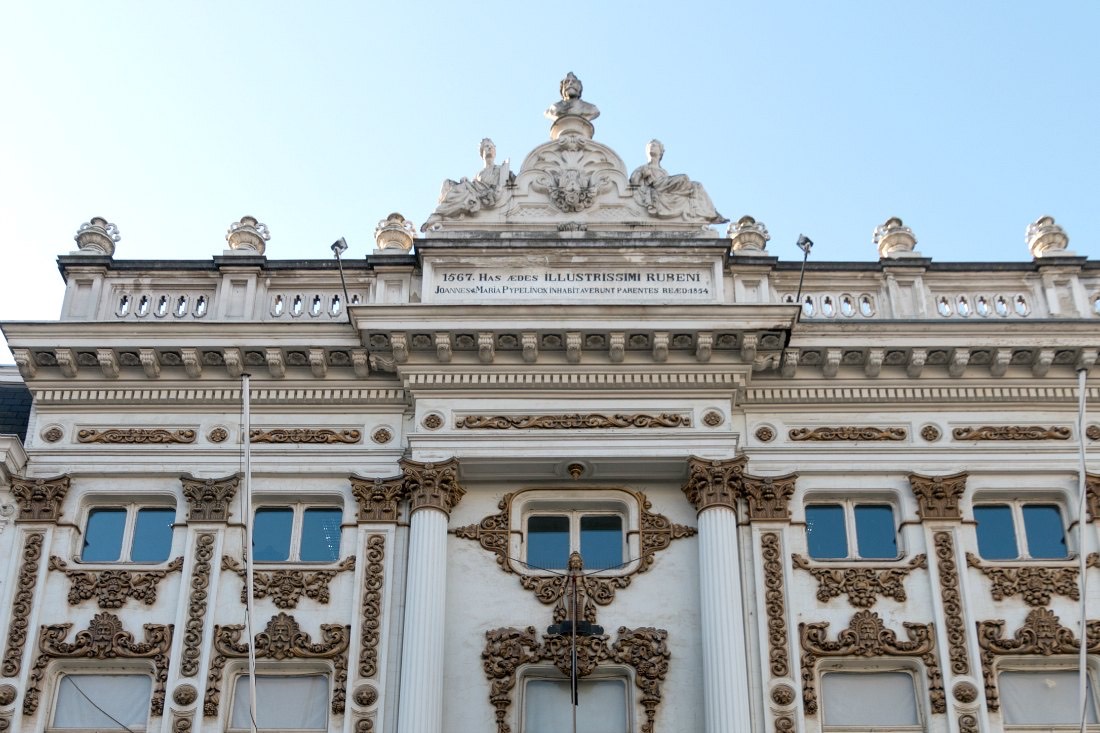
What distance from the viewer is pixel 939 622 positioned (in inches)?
897

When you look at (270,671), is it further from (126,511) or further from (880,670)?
(880,670)

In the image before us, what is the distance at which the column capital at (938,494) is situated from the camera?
2381 cm

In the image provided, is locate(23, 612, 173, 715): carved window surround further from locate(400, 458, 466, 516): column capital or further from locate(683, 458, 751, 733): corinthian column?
locate(683, 458, 751, 733): corinthian column

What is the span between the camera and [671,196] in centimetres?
A: 2697

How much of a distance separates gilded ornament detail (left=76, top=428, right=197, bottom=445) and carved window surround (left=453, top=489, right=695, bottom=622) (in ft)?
15.5

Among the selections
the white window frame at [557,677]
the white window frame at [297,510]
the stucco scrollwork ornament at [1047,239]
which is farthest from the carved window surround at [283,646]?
the stucco scrollwork ornament at [1047,239]

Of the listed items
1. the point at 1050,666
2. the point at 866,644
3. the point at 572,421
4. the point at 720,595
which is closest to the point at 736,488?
the point at 720,595

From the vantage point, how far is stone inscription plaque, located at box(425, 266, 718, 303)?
84.1 feet

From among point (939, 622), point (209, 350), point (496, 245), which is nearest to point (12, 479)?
point (209, 350)

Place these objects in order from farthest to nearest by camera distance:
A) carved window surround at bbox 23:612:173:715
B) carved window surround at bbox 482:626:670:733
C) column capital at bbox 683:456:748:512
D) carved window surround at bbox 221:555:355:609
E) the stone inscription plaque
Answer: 1. the stone inscription plaque
2. column capital at bbox 683:456:748:512
3. carved window surround at bbox 221:555:355:609
4. carved window surround at bbox 23:612:173:715
5. carved window surround at bbox 482:626:670:733

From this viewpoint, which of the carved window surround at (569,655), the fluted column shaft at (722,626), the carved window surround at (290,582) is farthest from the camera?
the carved window surround at (290,582)

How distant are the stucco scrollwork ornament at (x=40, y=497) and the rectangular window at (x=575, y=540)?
7381mm

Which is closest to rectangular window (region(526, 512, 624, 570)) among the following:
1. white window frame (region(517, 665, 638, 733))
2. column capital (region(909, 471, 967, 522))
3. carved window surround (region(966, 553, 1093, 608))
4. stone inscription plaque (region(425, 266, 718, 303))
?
white window frame (region(517, 665, 638, 733))

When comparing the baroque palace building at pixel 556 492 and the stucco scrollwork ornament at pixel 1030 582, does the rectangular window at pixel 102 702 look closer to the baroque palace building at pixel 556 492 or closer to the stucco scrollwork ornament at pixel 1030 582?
the baroque palace building at pixel 556 492
